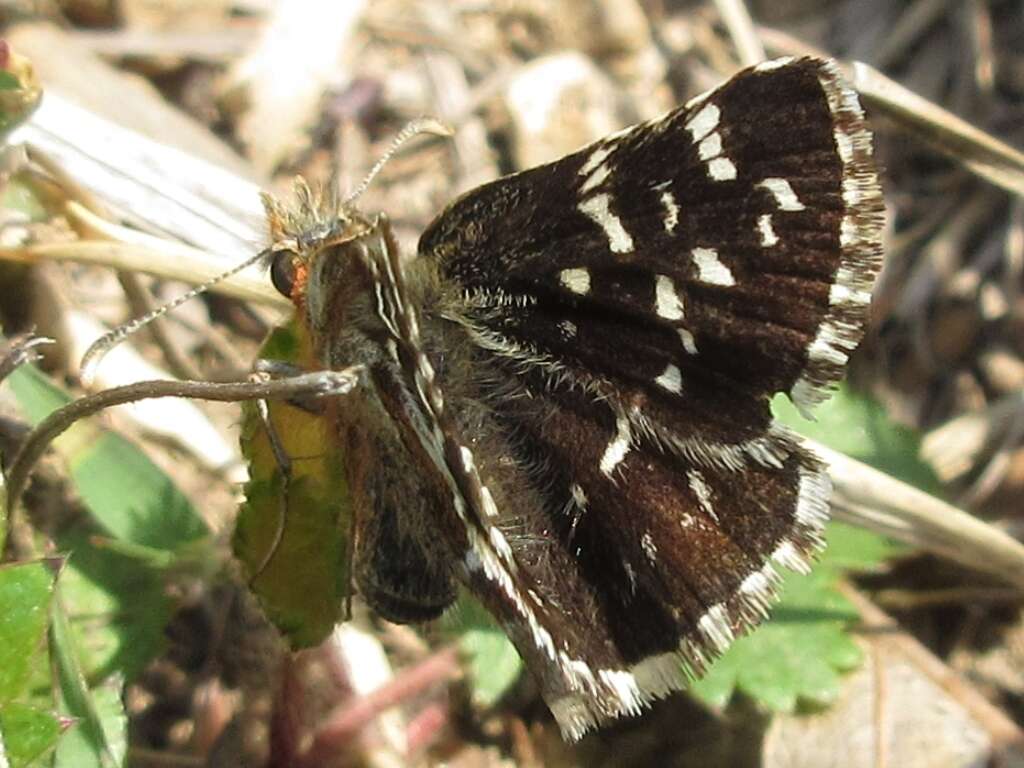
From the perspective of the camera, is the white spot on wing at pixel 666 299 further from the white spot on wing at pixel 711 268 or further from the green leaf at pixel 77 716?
the green leaf at pixel 77 716

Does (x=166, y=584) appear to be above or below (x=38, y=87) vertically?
below

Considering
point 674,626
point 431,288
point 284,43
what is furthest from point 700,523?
point 284,43

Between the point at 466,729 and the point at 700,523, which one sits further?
the point at 466,729

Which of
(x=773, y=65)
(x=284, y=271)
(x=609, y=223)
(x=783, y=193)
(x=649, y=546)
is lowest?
(x=649, y=546)

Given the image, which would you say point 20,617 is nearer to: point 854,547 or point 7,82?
point 7,82

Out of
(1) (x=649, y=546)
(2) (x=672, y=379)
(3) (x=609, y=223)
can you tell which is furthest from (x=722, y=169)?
(1) (x=649, y=546)

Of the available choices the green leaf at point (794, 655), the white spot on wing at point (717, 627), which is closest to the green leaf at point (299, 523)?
the white spot on wing at point (717, 627)

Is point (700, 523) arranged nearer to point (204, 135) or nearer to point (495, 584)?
point (495, 584)
